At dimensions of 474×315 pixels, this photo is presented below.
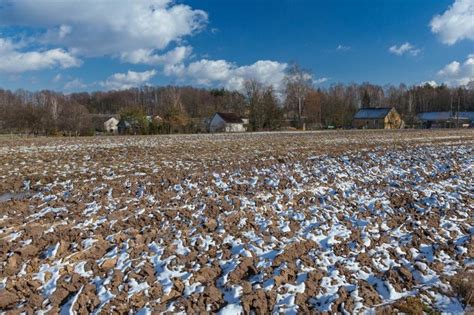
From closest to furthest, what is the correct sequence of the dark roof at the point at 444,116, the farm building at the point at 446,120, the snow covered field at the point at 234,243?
the snow covered field at the point at 234,243, the farm building at the point at 446,120, the dark roof at the point at 444,116

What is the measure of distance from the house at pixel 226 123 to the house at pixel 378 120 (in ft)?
99.3

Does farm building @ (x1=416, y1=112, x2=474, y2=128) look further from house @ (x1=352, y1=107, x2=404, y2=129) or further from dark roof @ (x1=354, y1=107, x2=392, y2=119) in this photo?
dark roof @ (x1=354, y1=107, x2=392, y2=119)

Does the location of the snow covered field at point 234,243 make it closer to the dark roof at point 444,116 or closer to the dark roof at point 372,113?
the dark roof at point 372,113

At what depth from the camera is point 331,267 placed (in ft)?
17.1

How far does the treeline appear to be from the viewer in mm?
55062

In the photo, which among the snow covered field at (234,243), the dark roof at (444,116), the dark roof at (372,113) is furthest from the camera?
the dark roof at (444,116)

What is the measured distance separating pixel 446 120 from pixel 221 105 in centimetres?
6105

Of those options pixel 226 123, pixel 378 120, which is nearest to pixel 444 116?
pixel 378 120

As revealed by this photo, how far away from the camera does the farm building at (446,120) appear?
8288 cm

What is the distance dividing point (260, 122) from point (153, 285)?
2625 inches

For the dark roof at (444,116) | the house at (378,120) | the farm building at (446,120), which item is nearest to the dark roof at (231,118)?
the house at (378,120)

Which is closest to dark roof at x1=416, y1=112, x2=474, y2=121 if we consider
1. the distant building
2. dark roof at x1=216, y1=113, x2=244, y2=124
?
dark roof at x1=216, y1=113, x2=244, y2=124

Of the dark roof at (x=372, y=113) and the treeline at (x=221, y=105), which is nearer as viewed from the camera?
the treeline at (x=221, y=105)

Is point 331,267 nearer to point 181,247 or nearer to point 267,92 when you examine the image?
point 181,247
